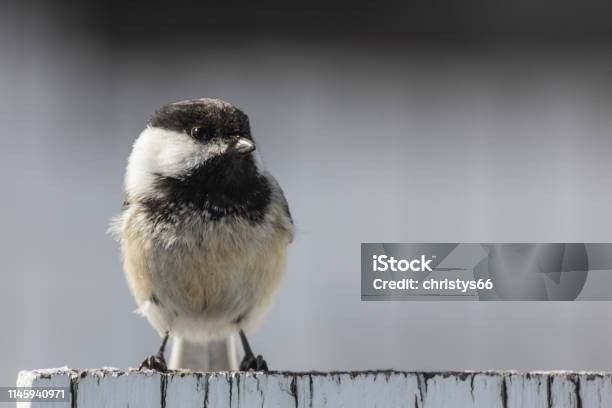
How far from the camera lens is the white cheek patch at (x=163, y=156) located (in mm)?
3012

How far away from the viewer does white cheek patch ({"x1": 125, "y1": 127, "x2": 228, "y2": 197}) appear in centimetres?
301

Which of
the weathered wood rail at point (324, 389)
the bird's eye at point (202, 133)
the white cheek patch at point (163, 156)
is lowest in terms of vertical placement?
the weathered wood rail at point (324, 389)

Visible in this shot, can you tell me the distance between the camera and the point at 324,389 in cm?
202

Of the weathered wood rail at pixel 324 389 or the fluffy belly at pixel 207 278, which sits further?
the fluffy belly at pixel 207 278

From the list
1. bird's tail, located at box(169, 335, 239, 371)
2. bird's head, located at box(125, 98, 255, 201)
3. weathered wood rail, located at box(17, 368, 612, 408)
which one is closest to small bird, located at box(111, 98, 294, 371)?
bird's head, located at box(125, 98, 255, 201)

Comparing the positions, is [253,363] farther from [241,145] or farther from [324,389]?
[324,389]

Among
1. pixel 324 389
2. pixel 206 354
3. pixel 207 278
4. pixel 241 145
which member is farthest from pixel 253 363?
pixel 324 389

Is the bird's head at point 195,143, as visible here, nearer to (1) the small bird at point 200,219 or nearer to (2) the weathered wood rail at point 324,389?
(1) the small bird at point 200,219

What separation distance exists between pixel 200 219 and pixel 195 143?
0.25 m

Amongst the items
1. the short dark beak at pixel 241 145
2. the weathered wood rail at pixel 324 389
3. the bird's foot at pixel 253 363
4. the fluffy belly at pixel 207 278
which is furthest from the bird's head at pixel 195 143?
the weathered wood rail at pixel 324 389

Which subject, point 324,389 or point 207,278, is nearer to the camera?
point 324,389

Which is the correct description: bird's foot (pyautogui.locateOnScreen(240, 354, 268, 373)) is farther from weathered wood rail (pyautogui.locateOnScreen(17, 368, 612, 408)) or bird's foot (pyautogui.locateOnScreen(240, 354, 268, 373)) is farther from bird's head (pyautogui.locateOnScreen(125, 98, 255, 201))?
weathered wood rail (pyautogui.locateOnScreen(17, 368, 612, 408))

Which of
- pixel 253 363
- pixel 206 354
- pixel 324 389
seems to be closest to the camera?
pixel 324 389

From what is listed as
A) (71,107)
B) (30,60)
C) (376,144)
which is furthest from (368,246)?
(30,60)
